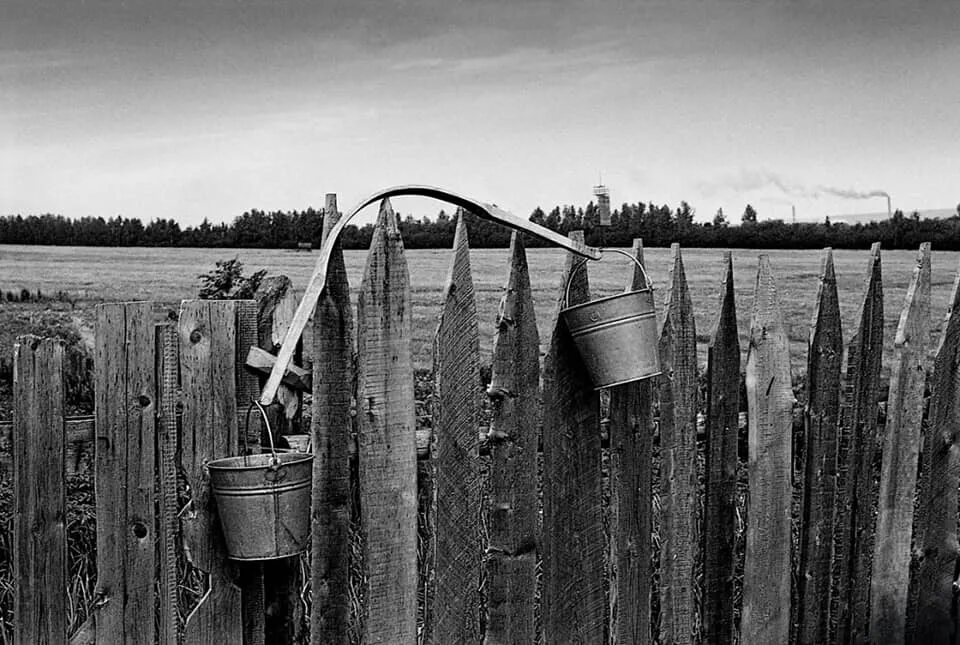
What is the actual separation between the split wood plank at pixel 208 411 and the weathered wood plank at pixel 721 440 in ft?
3.96

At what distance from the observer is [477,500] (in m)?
2.02

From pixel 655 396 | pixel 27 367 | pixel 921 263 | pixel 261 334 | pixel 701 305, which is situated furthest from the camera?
pixel 701 305

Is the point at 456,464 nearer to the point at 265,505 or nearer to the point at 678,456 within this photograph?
the point at 265,505

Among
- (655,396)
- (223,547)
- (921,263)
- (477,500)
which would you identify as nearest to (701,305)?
(921,263)

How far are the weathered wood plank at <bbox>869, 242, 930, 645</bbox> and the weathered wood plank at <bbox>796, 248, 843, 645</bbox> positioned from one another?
10.2 inches

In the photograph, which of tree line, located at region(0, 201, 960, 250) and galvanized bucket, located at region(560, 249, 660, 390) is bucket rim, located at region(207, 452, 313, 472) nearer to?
galvanized bucket, located at region(560, 249, 660, 390)

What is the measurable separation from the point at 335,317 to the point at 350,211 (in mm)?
235

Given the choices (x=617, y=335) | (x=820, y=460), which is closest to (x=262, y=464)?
(x=617, y=335)

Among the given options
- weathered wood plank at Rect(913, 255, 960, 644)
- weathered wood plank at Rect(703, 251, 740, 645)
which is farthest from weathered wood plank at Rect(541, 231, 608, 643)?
weathered wood plank at Rect(913, 255, 960, 644)

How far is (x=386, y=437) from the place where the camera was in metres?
1.93

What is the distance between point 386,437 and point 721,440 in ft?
3.06

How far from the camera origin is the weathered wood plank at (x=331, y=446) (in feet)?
6.24

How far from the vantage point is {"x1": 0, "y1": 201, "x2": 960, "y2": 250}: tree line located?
3459mm

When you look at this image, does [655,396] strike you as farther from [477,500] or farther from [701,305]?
[701,305]
